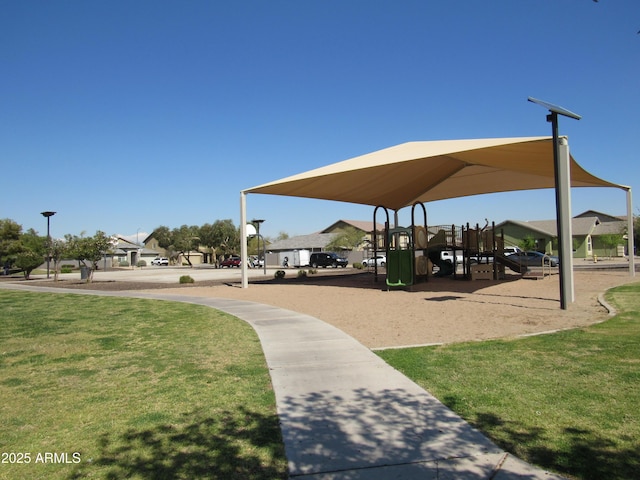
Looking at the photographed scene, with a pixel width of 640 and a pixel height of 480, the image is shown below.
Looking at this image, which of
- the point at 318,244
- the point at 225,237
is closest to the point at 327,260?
the point at 318,244

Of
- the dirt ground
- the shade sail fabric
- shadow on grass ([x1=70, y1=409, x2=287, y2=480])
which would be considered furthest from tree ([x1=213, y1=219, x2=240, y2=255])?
shadow on grass ([x1=70, y1=409, x2=287, y2=480])

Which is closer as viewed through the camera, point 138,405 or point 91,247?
point 138,405

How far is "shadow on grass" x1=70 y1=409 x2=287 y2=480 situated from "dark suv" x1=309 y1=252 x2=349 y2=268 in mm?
47155

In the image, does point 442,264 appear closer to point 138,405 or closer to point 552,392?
point 552,392

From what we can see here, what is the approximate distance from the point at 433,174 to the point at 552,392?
1724cm

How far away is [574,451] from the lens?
12.3 ft

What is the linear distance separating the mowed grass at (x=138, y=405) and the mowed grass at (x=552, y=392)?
2014 mm

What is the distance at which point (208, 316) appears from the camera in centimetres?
1239

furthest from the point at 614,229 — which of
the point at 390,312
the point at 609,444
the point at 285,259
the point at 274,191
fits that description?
the point at 609,444

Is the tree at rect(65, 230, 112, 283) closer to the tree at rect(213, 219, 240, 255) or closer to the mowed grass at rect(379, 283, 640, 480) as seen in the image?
the mowed grass at rect(379, 283, 640, 480)

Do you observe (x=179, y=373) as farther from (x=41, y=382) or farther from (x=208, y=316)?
(x=208, y=316)

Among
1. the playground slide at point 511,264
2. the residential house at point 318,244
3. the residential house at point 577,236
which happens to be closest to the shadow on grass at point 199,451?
the playground slide at point 511,264

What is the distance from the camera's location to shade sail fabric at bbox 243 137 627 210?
48.5 ft

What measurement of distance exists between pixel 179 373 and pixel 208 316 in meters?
5.93
